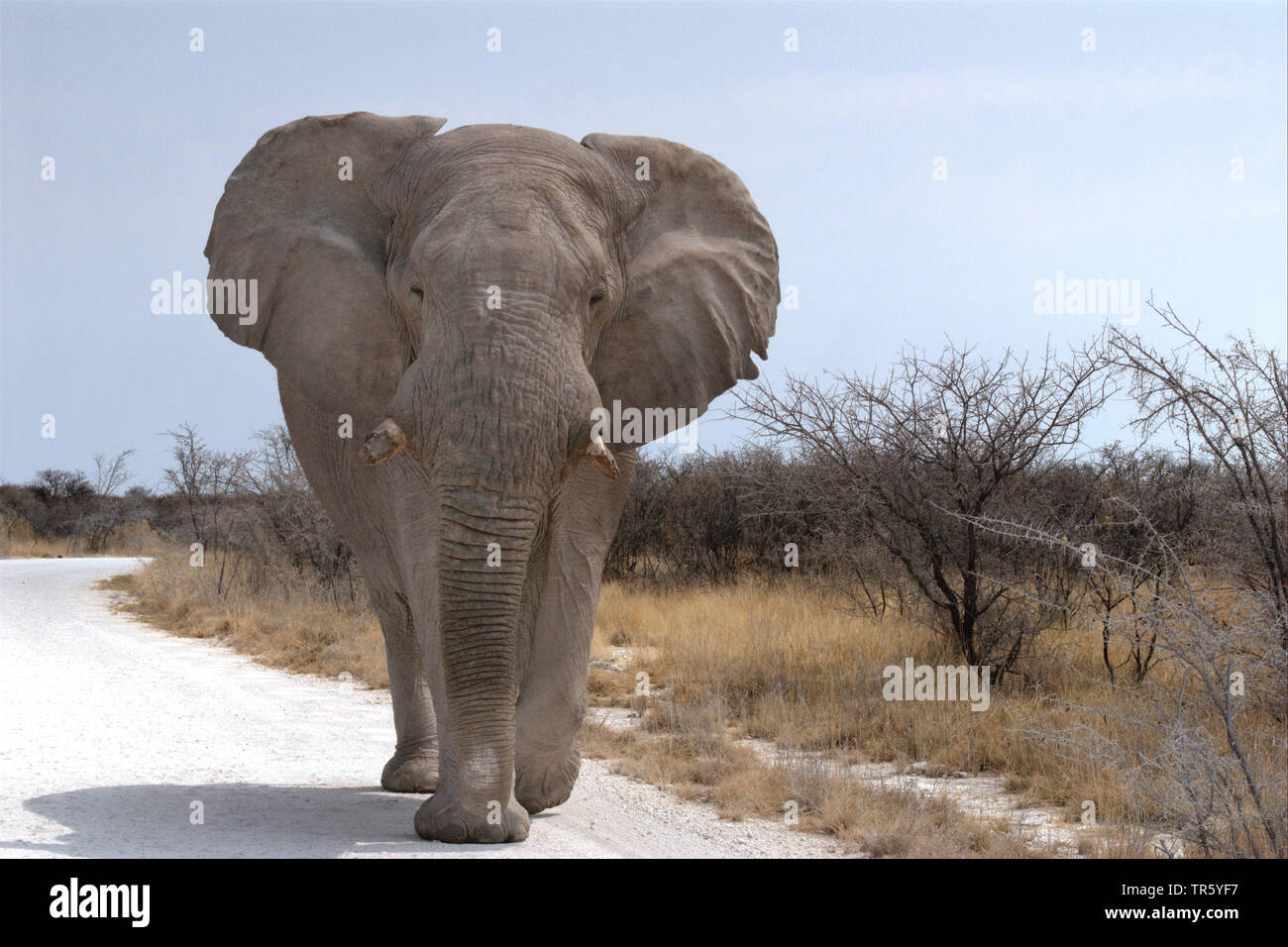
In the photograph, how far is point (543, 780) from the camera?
6.75 m

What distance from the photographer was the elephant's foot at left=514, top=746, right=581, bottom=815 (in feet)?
21.9

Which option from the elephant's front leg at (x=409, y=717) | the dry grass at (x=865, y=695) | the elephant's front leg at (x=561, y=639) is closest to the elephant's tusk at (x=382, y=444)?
the elephant's front leg at (x=561, y=639)

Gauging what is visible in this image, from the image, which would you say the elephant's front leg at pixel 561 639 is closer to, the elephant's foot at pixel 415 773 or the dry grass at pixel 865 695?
the elephant's foot at pixel 415 773

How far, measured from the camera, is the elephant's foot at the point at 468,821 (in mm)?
5906

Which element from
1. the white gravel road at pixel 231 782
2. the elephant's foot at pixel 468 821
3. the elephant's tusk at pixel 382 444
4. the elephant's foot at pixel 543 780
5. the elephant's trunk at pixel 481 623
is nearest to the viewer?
the elephant's tusk at pixel 382 444

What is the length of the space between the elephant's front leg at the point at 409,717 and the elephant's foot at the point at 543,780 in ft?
3.85

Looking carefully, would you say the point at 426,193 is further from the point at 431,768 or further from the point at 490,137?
the point at 431,768

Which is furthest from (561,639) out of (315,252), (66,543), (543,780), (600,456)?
(66,543)

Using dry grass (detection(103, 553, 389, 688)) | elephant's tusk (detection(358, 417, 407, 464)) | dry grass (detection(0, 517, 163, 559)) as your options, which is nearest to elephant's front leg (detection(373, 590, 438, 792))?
elephant's tusk (detection(358, 417, 407, 464))

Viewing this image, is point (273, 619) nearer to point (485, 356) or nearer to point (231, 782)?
point (231, 782)

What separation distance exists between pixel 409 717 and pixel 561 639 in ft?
5.52

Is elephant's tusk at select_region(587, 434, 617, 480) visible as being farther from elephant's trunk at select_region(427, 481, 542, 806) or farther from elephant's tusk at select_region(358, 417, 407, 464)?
elephant's tusk at select_region(358, 417, 407, 464)

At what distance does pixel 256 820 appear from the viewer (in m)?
6.86

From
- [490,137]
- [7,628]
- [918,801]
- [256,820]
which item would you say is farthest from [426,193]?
[7,628]
